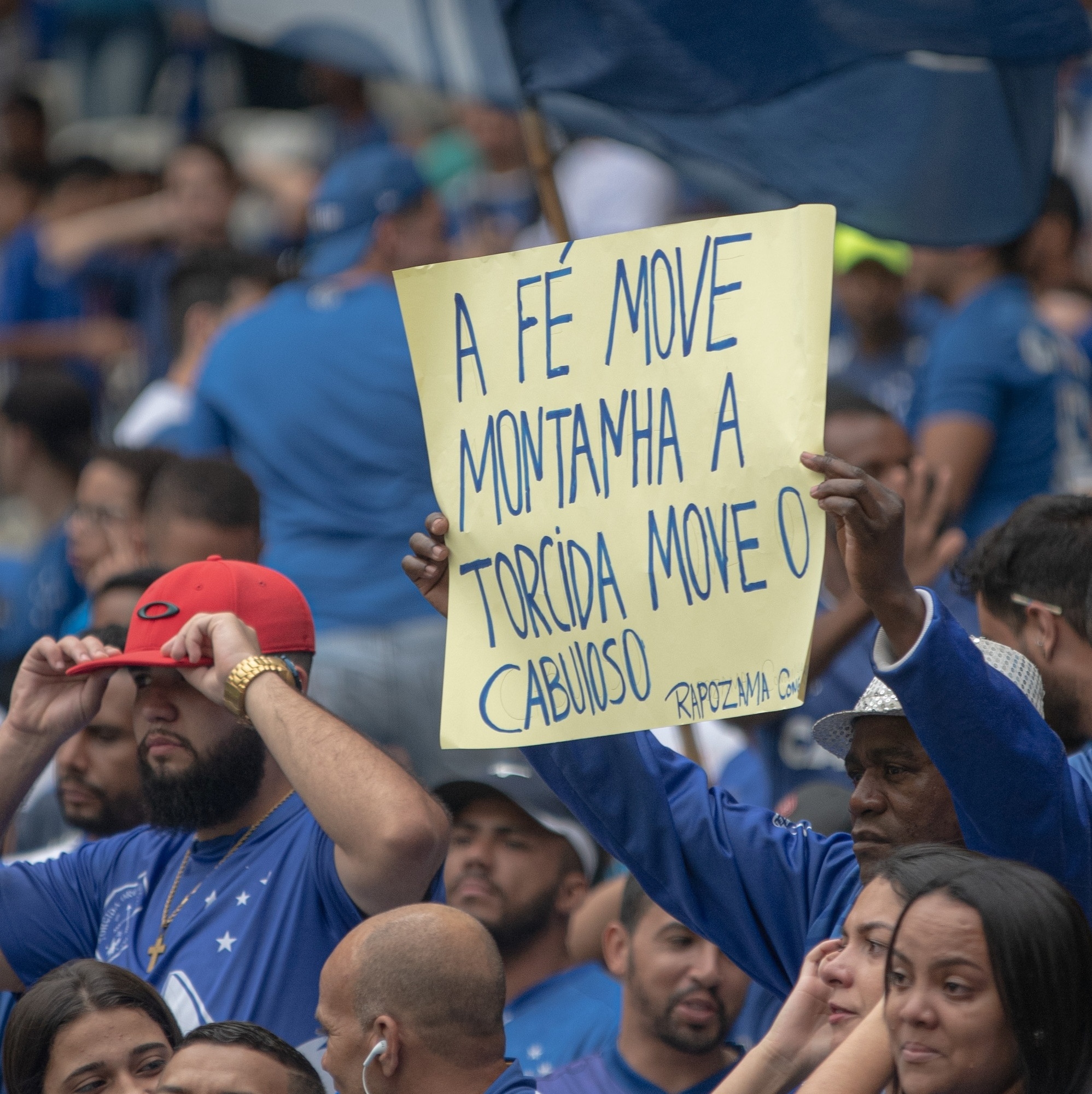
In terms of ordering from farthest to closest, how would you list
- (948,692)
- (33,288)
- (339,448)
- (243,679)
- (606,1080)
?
(33,288) < (339,448) < (606,1080) < (243,679) < (948,692)

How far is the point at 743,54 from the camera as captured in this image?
493cm

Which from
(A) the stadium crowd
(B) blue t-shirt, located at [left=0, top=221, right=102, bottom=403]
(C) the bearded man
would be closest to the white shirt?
(A) the stadium crowd

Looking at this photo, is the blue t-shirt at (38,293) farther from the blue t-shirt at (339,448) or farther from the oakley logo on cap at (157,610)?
the oakley logo on cap at (157,610)

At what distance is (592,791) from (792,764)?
1815 millimetres

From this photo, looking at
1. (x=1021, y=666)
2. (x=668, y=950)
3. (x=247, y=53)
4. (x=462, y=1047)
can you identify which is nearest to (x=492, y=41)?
(x=668, y=950)

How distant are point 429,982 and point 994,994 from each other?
2.81ft

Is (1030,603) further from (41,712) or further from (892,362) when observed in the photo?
(892,362)

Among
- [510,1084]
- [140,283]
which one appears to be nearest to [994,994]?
[510,1084]

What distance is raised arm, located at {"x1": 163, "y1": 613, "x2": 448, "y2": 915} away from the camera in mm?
3270

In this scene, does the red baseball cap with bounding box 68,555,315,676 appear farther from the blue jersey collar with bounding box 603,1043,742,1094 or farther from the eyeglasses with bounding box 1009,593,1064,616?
the eyeglasses with bounding box 1009,593,1064,616

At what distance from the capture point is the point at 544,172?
4730 millimetres

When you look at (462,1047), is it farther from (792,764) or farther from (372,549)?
(372,549)

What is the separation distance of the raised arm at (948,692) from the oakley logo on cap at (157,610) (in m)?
1.39

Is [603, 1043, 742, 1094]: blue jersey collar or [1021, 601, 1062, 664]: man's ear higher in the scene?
[1021, 601, 1062, 664]: man's ear
